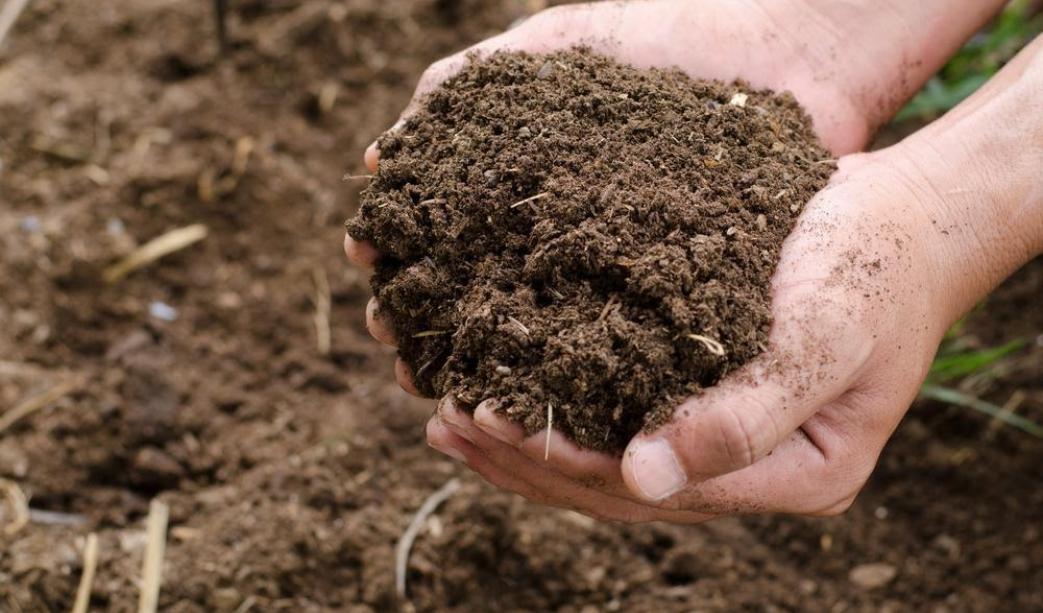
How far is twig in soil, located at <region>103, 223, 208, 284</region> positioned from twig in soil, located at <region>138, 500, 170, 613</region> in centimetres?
65

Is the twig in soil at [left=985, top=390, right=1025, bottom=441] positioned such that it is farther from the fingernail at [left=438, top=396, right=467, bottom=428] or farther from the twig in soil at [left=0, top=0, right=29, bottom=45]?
the twig in soil at [left=0, top=0, right=29, bottom=45]

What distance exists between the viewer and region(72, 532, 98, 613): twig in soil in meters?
1.78

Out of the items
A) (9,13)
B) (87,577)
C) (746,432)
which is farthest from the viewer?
(9,13)

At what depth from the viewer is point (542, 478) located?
4.51 ft

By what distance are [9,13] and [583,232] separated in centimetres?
235

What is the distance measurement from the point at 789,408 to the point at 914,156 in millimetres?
525

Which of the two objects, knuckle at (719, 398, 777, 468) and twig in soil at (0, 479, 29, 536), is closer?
knuckle at (719, 398, 777, 468)

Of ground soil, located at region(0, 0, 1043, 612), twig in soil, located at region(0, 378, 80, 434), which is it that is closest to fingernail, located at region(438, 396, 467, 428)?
ground soil, located at region(0, 0, 1043, 612)

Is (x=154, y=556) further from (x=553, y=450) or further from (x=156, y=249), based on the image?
(x=553, y=450)

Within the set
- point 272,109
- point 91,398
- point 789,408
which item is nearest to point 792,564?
point 789,408

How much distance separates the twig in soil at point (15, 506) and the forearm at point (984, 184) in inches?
69.2

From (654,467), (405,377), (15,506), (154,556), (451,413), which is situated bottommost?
(15,506)

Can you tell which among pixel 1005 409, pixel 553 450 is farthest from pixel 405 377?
pixel 1005 409

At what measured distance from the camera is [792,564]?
197 cm
